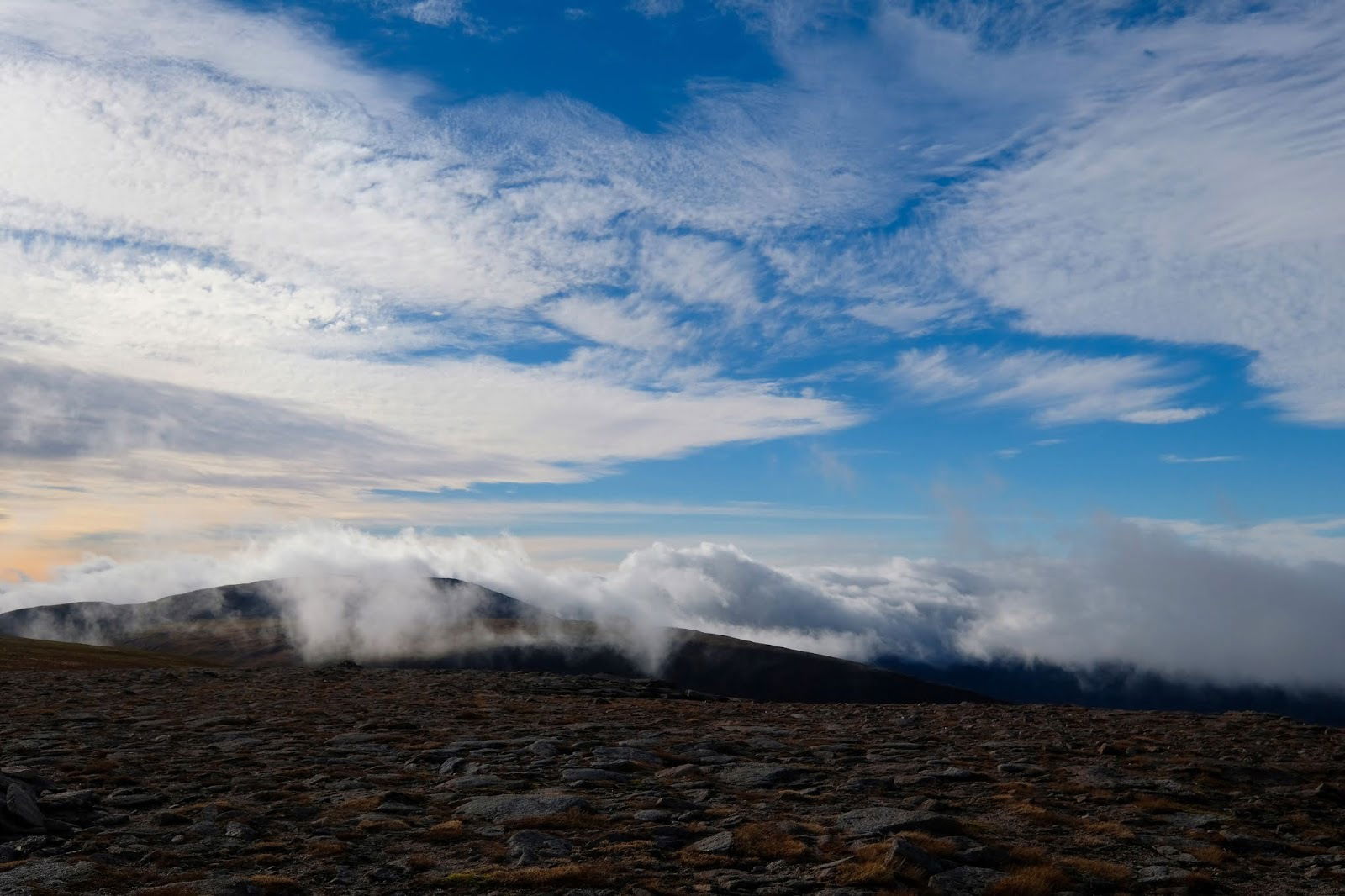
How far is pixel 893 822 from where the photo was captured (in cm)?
1617

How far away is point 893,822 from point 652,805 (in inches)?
194

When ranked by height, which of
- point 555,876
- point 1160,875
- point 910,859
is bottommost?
point 555,876

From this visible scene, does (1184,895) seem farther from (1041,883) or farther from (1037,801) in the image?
(1037,801)

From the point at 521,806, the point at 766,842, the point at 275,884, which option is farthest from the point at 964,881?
the point at 275,884

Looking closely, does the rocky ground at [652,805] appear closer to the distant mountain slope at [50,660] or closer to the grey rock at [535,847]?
the grey rock at [535,847]

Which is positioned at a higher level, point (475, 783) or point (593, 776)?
point (593, 776)

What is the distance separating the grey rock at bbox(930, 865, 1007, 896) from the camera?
1284 centimetres

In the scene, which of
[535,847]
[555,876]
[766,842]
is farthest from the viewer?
[766,842]

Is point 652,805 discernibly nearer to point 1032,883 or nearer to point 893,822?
point 893,822

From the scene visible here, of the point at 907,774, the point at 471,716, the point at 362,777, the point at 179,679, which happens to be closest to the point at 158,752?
the point at 362,777

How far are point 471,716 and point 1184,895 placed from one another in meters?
25.0

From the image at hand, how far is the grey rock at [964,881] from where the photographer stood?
12.8 metres

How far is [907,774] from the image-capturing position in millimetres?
21266

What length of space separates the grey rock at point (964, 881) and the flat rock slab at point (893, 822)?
6.65 feet
